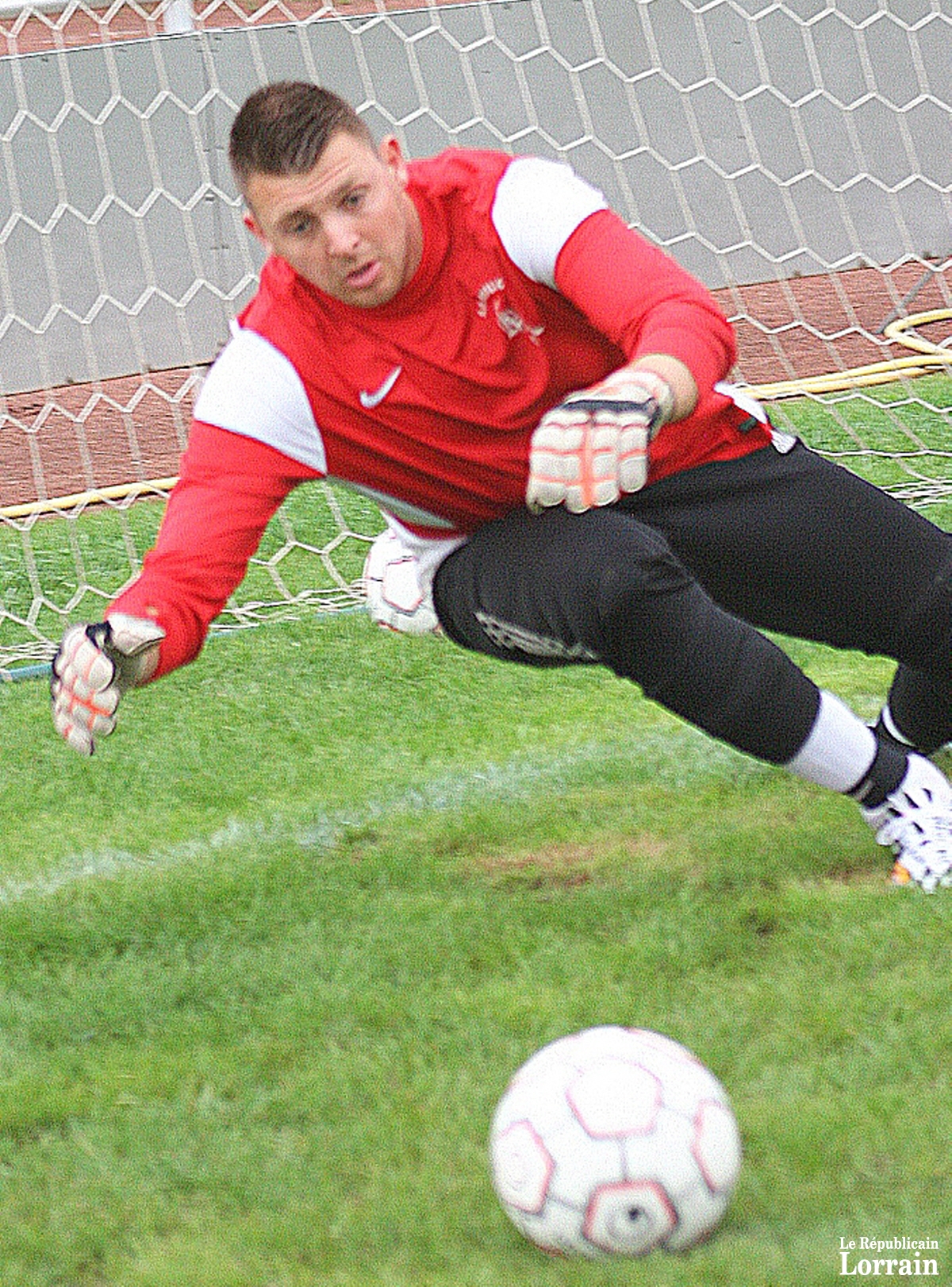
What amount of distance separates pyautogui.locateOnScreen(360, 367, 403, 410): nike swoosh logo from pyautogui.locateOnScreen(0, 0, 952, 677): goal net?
2307 mm

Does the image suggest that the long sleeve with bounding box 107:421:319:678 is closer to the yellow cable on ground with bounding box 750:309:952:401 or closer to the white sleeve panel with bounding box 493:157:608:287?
the white sleeve panel with bounding box 493:157:608:287

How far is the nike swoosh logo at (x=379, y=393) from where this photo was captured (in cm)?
249

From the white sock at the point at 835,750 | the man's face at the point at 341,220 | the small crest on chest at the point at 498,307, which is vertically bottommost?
the white sock at the point at 835,750

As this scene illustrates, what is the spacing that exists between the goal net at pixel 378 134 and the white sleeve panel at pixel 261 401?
228 centimetres

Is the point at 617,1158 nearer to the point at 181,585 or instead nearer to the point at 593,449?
the point at 593,449

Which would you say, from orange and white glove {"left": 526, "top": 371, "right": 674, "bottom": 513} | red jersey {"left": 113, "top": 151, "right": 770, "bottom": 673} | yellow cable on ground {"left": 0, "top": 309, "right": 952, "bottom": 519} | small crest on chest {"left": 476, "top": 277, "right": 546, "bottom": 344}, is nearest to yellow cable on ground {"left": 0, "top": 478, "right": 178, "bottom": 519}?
yellow cable on ground {"left": 0, "top": 309, "right": 952, "bottom": 519}

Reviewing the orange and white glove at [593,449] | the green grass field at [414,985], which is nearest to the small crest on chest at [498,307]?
the orange and white glove at [593,449]

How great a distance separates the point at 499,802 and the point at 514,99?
3.42 metres

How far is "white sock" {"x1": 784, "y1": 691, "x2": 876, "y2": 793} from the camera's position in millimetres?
2479

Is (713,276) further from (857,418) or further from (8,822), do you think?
(8,822)

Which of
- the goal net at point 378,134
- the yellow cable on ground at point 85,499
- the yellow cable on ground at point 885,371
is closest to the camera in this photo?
the goal net at point 378,134

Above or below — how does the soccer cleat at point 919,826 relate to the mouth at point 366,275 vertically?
below

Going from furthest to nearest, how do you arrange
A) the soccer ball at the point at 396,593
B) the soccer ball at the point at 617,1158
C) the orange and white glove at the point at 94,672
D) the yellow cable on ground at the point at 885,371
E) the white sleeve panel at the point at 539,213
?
the yellow cable on ground at the point at 885,371 → the soccer ball at the point at 396,593 → the white sleeve panel at the point at 539,213 → the orange and white glove at the point at 94,672 → the soccer ball at the point at 617,1158

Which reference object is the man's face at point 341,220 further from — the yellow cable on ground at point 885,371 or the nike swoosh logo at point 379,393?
the yellow cable on ground at point 885,371
